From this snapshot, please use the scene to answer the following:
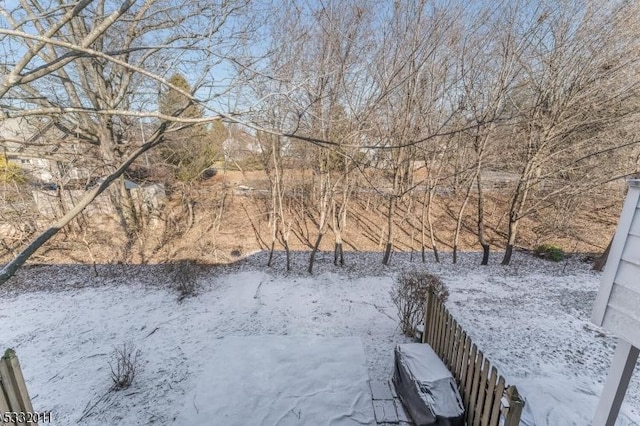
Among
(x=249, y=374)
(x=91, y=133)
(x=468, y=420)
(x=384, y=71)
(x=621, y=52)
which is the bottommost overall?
(x=249, y=374)

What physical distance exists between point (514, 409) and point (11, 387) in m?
3.06

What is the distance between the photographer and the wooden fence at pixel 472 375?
2.03 metres

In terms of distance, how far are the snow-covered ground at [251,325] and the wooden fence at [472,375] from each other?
94 cm

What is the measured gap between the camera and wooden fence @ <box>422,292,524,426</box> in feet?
6.65

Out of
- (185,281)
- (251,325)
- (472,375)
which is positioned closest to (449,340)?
(472,375)

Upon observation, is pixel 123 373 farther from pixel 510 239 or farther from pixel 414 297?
pixel 510 239

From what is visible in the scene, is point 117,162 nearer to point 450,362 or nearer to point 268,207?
point 268,207

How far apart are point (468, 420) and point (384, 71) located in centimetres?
578

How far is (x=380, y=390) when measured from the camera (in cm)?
329

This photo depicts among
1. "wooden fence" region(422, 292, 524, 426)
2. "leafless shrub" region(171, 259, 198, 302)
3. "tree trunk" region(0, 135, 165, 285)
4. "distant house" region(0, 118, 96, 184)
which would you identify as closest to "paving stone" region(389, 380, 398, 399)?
"wooden fence" region(422, 292, 524, 426)

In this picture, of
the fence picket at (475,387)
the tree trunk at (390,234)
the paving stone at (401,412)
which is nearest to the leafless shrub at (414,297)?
the paving stone at (401,412)

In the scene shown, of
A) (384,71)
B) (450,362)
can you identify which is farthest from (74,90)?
(450,362)

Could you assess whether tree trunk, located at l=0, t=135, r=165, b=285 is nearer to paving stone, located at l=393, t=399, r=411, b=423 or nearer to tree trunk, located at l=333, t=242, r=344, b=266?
paving stone, located at l=393, t=399, r=411, b=423

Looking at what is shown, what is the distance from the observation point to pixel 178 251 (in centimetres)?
804
